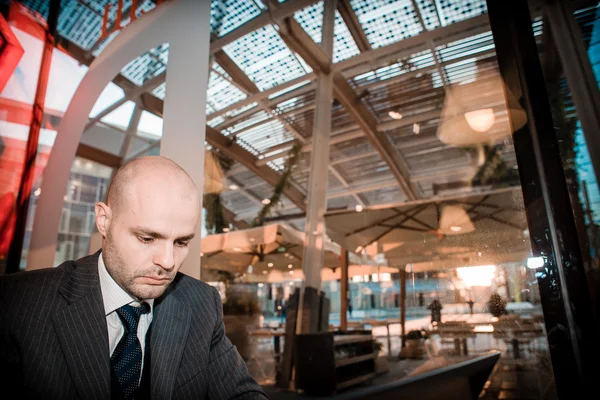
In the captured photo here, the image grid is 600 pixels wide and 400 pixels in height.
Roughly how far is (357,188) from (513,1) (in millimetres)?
4452

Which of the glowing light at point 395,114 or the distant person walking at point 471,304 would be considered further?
the glowing light at point 395,114

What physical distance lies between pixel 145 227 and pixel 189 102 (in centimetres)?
99

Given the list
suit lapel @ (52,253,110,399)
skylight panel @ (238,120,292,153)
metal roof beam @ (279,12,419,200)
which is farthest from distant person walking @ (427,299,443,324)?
skylight panel @ (238,120,292,153)

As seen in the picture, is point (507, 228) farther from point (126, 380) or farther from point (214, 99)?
point (214, 99)

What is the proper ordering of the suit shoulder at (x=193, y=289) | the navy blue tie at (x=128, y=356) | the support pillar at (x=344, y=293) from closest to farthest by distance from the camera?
the navy blue tie at (x=128, y=356) → the suit shoulder at (x=193, y=289) → the support pillar at (x=344, y=293)

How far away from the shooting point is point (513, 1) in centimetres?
125

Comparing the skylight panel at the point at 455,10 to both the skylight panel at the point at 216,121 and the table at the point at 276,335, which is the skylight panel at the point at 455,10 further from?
the table at the point at 276,335

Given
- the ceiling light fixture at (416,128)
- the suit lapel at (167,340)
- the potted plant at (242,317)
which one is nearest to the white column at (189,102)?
the suit lapel at (167,340)

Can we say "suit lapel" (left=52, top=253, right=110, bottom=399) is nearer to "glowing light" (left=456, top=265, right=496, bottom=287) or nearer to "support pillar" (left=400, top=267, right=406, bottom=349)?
"glowing light" (left=456, top=265, right=496, bottom=287)

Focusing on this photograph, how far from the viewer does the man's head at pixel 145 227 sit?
3.03 feet

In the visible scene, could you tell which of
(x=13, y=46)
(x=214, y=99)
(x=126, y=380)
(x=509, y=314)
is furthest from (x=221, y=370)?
(x=214, y=99)

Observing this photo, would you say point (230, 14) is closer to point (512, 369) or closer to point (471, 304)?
point (471, 304)

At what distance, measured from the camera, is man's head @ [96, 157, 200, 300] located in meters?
0.92

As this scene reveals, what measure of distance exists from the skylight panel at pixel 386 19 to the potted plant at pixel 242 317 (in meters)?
3.79
